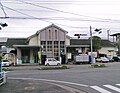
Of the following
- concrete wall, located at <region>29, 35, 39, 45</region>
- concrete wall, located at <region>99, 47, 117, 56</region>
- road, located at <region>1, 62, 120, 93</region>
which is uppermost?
concrete wall, located at <region>29, 35, 39, 45</region>

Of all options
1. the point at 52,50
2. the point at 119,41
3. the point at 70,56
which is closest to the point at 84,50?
the point at 70,56

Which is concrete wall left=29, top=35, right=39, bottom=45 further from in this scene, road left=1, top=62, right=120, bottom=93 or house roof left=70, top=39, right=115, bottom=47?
road left=1, top=62, right=120, bottom=93

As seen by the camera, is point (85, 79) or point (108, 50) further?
point (108, 50)

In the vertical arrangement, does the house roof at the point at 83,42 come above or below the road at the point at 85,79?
above

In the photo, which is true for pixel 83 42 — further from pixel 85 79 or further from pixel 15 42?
pixel 85 79

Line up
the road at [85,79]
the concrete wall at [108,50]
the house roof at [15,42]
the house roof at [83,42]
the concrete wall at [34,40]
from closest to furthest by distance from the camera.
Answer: the road at [85,79] < the concrete wall at [34,40] < the house roof at [15,42] < the house roof at [83,42] < the concrete wall at [108,50]

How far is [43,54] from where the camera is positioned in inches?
2844

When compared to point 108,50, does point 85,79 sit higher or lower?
lower

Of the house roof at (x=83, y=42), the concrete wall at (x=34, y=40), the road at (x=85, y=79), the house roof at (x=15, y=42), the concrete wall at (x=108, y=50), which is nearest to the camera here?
the road at (x=85, y=79)

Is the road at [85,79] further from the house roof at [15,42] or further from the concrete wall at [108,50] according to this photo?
the concrete wall at [108,50]

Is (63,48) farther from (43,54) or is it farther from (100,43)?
(100,43)

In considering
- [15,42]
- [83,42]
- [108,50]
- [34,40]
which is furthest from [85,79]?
[108,50]

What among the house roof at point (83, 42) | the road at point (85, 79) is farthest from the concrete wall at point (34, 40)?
the road at point (85, 79)

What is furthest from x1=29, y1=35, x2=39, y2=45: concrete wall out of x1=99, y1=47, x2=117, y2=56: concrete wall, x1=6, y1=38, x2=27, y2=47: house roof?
x1=99, y1=47, x2=117, y2=56: concrete wall
